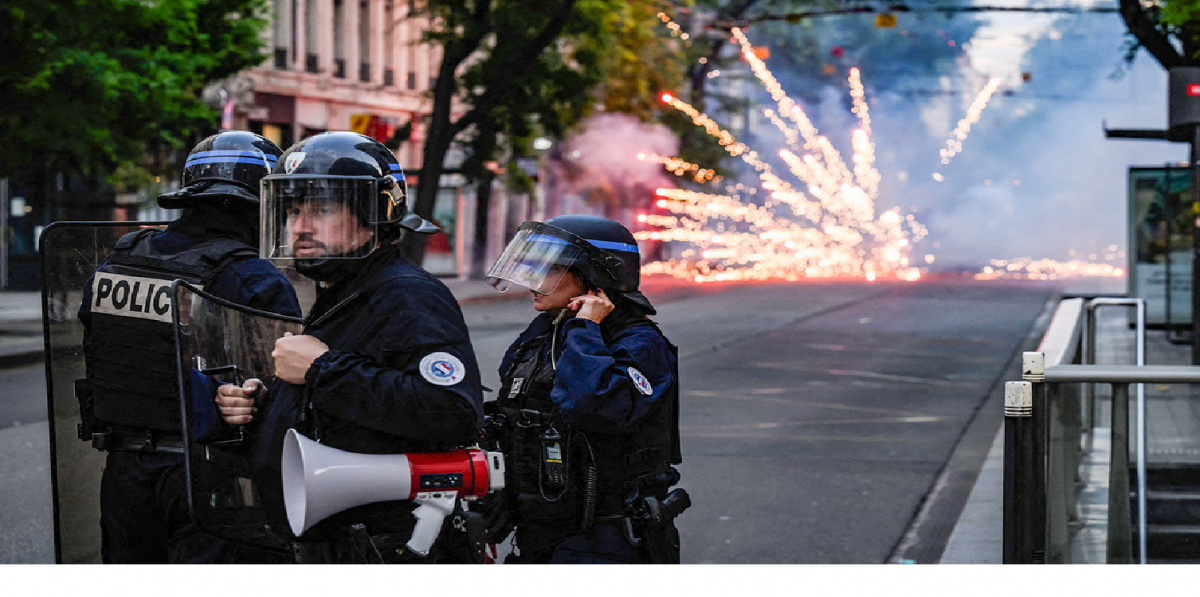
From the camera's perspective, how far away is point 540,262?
3.64 meters

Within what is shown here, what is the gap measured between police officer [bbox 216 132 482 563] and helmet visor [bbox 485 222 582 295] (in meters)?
0.48

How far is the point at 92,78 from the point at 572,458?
52.2ft

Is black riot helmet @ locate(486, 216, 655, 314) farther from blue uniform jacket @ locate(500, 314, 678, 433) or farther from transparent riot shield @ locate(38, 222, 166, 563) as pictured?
transparent riot shield @ locate(38, 222, 166, 563)

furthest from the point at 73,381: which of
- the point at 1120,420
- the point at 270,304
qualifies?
the point at 1120,420

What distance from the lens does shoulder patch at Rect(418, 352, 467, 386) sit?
289 centimetres

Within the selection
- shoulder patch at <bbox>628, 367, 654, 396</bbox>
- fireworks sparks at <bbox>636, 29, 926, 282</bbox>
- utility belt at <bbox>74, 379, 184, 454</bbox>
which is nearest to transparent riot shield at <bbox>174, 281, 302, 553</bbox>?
utility belt at <bbox>74, 379, 184, 454</bbox>

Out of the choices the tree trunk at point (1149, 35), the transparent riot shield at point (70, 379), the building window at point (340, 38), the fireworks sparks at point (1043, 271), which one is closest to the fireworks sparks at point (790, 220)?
the fireworks sparks at point (1043, 271)

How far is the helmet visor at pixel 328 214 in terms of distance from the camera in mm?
3090

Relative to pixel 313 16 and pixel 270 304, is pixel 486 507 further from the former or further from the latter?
pixel 313 16

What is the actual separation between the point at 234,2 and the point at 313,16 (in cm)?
982

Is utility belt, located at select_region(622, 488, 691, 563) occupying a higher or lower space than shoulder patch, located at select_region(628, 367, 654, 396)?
lower

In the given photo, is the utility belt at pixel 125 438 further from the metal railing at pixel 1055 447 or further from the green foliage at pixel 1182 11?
the green foliage at pixel 1182 11

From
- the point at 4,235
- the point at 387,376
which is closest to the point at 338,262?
the point at 387,376
